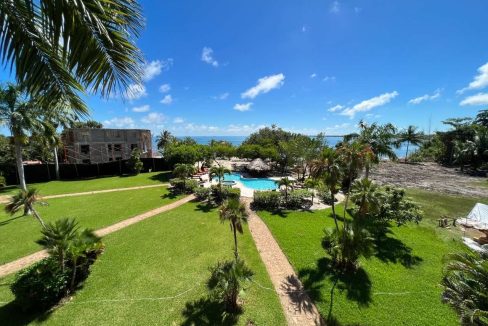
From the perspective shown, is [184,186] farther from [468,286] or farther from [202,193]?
[468,286]

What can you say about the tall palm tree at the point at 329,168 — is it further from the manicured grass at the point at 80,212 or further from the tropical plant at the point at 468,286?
the manicured grass at the point at 80,212

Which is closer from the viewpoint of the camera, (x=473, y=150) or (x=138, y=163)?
(x=138, y=163)

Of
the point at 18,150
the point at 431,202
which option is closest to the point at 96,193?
the point at 18,150

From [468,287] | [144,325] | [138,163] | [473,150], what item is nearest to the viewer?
[468,287]

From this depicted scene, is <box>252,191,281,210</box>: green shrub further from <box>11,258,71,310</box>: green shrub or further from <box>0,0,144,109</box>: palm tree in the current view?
<box>0,0,144,109</box>: palm tree

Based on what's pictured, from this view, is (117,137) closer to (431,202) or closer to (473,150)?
(431,202)

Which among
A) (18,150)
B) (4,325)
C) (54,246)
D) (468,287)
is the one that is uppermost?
(18,150)

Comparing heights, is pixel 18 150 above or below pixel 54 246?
above
